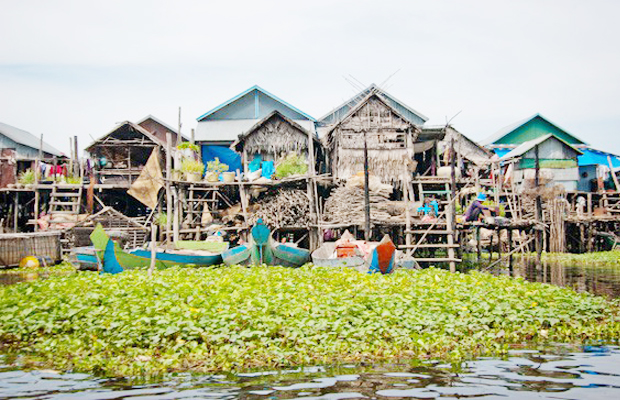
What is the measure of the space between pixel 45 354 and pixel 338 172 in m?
16.9

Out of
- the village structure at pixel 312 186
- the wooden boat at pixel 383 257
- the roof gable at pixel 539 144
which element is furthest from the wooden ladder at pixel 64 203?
the roof gable at pixel 539 144

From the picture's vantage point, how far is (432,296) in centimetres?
991

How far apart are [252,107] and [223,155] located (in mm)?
3651

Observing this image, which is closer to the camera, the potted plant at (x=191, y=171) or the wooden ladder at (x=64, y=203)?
the potted plant at (x=191, y=171)

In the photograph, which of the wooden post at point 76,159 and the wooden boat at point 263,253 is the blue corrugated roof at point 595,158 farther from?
the wooden post at point 76,159

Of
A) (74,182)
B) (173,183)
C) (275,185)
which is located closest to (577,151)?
(275,185)

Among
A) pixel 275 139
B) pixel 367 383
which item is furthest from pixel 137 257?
pixel 367 383

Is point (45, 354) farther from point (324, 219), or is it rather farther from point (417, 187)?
point (417, 187)

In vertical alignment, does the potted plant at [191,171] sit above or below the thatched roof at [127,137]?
below

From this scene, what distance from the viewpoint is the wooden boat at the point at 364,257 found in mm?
13367

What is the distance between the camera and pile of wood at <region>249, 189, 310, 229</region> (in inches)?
855

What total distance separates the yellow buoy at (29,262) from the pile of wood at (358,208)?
11.7m

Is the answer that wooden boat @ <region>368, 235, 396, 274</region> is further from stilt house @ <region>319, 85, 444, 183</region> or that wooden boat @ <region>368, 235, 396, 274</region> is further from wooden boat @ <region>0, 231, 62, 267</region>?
wooden boat @ <region>0, 231, 62, 267</region>

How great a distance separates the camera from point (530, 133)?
36.8m
